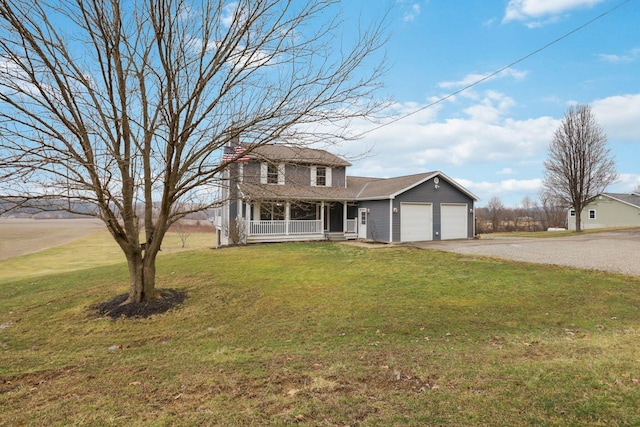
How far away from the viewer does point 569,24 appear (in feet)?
30.0

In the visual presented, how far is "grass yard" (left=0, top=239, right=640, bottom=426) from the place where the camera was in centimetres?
265

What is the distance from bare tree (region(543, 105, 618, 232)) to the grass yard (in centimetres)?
1966

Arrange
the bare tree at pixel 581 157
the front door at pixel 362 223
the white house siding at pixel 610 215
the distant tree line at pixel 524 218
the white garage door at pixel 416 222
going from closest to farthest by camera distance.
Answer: the white garage door at pixel 416 222, the front door at pixel 362 223, the bare tree at pixel 581 157, the white house siding at pixel 610 215, the distant tree line at pixel 524 218

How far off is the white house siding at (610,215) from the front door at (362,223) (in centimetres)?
3002

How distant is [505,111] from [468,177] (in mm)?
10384

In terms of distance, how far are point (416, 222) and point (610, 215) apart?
99.9ft

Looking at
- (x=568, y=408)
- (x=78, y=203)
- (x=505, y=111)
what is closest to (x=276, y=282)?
(x=78, y=203)

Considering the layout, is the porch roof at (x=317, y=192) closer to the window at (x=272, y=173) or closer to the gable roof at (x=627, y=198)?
the window at (x=272, y=173)

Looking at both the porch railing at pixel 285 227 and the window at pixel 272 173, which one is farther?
the porch railing at pixel 285 227

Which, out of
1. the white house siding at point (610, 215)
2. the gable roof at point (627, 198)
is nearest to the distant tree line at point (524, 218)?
the white house siding at point (610, 215)

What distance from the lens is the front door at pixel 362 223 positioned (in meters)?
18.0

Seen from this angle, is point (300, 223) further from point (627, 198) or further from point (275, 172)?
point (627, 198)

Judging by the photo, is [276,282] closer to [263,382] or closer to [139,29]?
[263,382]

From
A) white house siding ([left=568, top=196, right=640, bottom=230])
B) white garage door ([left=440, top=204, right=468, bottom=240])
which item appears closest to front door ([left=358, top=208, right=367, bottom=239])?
white garage door ([left=440, top=204, right=468, bottom=240])
